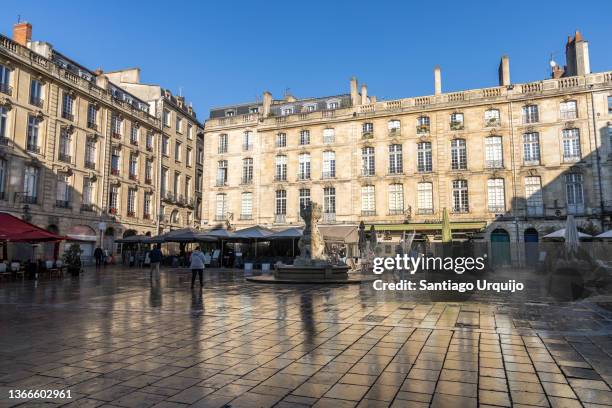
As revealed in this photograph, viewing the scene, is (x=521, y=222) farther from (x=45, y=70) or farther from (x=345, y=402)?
(x=45, y=70)

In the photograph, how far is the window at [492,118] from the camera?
1175 inches

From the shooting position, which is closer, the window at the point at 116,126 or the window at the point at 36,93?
the window at the point at 36,93

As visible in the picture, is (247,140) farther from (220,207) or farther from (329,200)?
(329,200)

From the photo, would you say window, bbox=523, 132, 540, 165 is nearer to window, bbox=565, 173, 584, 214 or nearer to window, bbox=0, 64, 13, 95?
window, bbox=565, 173, 584, 214

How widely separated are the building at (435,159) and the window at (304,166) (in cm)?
8

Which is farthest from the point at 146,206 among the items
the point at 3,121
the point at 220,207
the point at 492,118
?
the point at 492,118

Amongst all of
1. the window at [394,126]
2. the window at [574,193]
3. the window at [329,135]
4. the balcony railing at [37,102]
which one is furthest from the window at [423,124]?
the balcony railing at [37,102]

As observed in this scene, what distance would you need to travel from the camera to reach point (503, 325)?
7.03 metres

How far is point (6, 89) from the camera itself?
24766 millimetres

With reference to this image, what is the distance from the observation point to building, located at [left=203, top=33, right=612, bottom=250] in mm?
27891

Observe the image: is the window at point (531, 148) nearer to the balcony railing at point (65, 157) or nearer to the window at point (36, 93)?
the balcony railing at point (65, 157)

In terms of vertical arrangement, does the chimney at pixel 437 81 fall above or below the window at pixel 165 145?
above

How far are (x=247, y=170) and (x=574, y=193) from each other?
2420 cm

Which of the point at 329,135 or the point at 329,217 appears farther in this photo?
the point at 329,135
